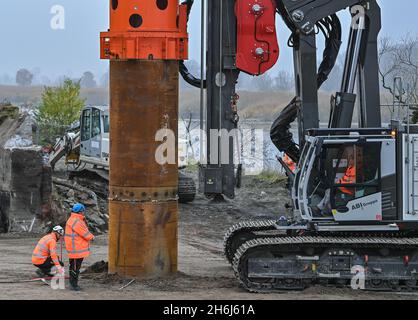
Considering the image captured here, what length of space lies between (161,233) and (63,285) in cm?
186

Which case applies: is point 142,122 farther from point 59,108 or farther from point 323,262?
point 59,108

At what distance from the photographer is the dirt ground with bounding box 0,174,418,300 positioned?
13953mm

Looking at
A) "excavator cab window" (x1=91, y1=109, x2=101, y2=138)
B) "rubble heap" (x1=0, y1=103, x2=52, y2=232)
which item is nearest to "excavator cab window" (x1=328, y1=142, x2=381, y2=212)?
"rubble heap" (x1=0, y1=103, x2=52, y2=232)

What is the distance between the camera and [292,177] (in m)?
15.4

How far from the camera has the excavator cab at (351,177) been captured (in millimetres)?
14250

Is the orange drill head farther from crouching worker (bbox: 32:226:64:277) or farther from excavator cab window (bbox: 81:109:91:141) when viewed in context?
excavator cab window (bbox: 81:109:91:141)

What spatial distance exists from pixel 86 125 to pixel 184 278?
18.3m

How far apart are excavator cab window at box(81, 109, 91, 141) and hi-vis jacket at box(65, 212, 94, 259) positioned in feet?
59.3

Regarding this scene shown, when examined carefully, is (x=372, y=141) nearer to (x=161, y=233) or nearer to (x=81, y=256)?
(x=161, y=233)

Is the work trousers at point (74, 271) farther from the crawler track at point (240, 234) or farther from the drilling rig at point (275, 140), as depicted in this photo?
the crawler track at point (240, 234)

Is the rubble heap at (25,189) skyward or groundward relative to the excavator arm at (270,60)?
groundward

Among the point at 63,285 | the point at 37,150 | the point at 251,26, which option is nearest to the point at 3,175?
the point at 37,150

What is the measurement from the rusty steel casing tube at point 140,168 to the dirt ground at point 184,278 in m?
0.47

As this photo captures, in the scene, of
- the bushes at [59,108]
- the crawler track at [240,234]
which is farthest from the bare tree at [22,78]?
the crawler track at [240,234]
